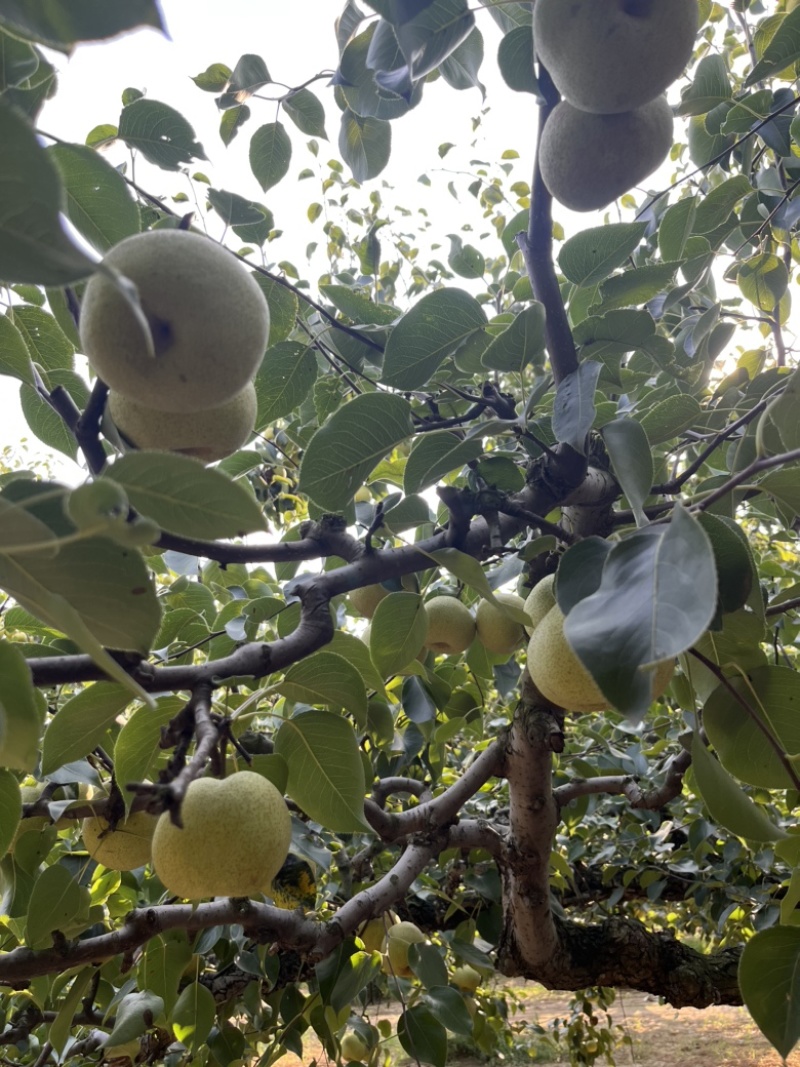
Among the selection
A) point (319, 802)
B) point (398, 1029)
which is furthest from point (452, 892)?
point (319, 802)

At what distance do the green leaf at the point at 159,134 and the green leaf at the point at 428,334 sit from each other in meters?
0.38

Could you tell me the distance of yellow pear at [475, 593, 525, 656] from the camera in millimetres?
1716

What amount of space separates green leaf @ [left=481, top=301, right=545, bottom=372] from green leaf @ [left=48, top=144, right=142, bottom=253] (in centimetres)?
52

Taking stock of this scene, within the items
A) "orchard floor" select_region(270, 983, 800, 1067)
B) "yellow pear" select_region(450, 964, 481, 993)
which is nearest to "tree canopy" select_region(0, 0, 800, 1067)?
"yellow pear" select_region(450, 964, 481, 993)

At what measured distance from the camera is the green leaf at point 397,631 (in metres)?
1.40

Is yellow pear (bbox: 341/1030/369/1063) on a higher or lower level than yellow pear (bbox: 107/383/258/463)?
lower

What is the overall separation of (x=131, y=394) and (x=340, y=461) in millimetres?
392

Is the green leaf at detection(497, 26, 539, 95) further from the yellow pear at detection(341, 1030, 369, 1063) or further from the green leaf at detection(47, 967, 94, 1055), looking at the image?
the yellow pear at detection(341, 1030, 369, 1063)

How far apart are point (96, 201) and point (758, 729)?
1.12 m

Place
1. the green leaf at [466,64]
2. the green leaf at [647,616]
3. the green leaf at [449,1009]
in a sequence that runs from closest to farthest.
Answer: the green leaf at [647,616] → the green leaf at [466,64] → the green leaf at [449,1009]

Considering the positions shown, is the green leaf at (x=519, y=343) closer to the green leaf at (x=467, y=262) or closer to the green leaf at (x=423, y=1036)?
the green leaf at (x=467, y=262)

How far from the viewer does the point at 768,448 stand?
1079mm

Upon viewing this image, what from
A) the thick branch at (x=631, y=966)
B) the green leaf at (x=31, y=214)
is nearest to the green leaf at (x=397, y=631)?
the green leaf at (x=31, y=214)

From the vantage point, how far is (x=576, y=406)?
107cm
